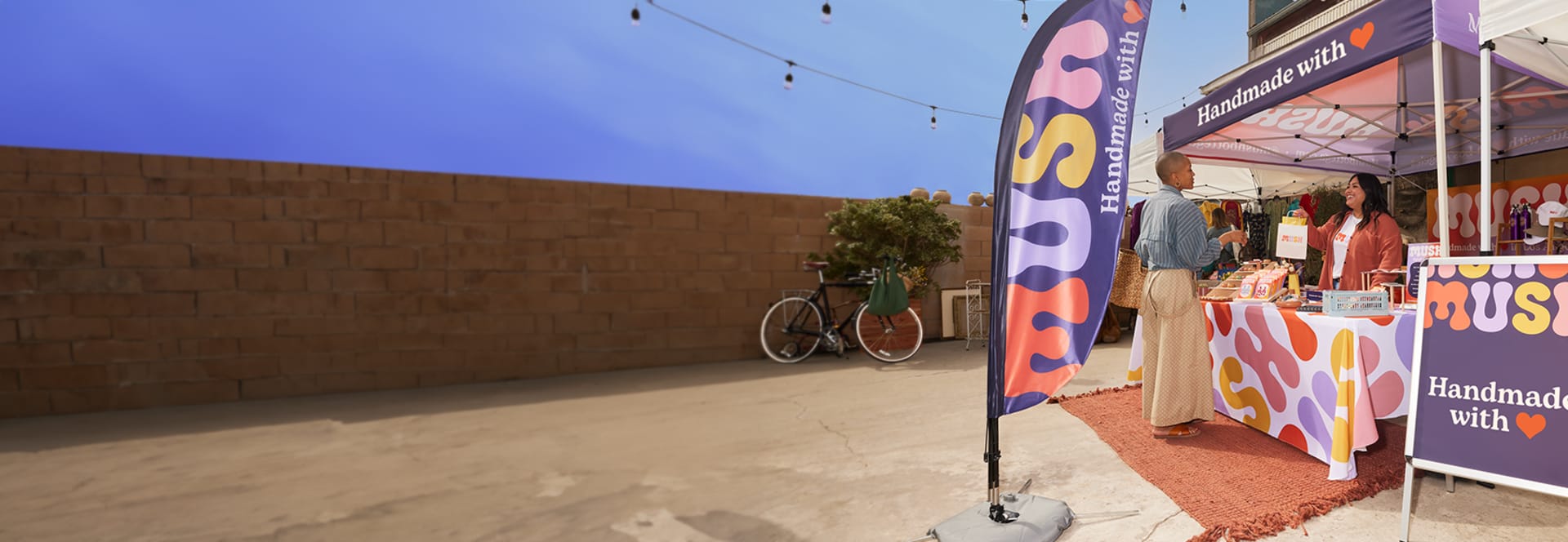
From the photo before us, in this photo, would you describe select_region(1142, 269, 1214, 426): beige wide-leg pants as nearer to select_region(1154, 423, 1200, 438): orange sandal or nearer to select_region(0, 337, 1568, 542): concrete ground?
select_region(1154, 423, 1200, 438): orange sandal

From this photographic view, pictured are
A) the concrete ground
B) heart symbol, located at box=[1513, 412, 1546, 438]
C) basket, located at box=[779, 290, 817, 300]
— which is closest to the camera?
heart symbol, located at box=[1513, 412, 1546, 438]

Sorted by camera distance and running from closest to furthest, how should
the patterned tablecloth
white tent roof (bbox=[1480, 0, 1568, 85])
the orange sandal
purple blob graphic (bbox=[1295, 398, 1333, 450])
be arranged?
white tent roof (bbox=[1480, 0, 1568, 85]), the patterned tablecloth, purple blob graphic (bbox=[1295, 398, 1333, 450]), the orange sandal

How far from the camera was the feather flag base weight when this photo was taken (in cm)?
200

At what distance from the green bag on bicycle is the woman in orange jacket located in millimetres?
3017

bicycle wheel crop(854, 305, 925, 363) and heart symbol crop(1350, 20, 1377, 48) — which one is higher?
heart symbol crop(1350, 20, 1377, 48)

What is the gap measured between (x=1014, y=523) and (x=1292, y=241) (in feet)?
7.90

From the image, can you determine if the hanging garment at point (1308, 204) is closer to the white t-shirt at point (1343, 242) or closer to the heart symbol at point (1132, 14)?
the white t-shirt at point (1343, 242)

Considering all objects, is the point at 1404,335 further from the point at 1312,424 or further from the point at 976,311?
the point at 976,311

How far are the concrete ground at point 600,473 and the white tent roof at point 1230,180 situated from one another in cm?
232

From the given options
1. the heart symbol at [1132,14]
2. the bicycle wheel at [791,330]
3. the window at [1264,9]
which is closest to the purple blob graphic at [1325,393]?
the heart symbol at [1132,14]

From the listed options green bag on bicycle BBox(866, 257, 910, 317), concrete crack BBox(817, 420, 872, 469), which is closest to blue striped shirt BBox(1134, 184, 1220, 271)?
concrete crack BBox(817, 420, 872, 469)

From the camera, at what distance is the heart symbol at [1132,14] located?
211cm

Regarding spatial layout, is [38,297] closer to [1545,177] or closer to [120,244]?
[120,244]

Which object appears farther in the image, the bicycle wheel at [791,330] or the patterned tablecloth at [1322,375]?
the bicycle wheel at [791,330]
